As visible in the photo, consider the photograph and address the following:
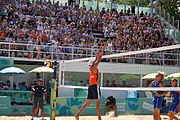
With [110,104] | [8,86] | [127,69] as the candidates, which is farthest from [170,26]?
[8,86]

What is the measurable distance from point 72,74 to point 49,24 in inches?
275

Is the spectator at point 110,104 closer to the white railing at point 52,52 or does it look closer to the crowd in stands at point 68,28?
the white railing at point 52,52

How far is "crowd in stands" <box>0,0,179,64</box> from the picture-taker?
21625mm

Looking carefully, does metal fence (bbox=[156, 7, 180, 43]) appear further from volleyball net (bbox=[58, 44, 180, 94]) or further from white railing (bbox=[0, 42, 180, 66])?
volleyball net (bbox=[58, 44, 180, 94])

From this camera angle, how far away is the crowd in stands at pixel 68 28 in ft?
70.9

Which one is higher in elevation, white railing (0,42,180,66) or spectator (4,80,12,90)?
white railing (0,42,180,66)

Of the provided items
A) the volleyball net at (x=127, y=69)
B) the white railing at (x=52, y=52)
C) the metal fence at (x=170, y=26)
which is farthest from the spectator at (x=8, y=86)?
the metal fence at (x=170, y=26)

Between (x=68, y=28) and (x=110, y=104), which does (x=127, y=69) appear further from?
(x=68, y=28)

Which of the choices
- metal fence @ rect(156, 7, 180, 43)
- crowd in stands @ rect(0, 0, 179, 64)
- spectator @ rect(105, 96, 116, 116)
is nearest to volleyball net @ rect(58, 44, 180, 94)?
spectator @ rect(105, 96, 116, 116)

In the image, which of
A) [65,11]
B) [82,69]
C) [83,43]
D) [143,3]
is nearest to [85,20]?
[65,11]

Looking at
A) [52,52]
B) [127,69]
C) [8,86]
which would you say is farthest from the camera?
[52,52]

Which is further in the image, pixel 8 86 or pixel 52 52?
pixel 52 52

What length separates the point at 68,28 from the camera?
2420 cm

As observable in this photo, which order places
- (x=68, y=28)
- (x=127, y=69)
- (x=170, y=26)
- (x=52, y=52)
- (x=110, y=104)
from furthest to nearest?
(x=170, y=26), (x=68, y=28), (x=52, y=52), (x=127, y=69), (x=110, y=104)
